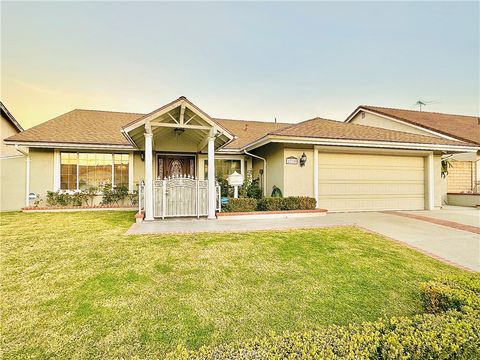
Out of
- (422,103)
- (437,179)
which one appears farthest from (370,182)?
(422,103)

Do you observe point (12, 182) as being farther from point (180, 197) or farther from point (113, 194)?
point (180, 197)

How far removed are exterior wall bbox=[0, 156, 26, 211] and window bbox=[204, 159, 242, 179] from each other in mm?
8351

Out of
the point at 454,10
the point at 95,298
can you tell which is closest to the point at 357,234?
the point at 95,298

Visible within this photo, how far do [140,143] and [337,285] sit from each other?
9704 millimetres

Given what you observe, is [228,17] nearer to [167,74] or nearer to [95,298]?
[167,74]

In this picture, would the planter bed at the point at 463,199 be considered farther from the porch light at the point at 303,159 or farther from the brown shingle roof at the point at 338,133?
the porch light at the point at 303,159

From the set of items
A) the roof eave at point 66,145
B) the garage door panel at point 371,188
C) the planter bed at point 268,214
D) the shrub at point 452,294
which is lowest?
the shrub at point 452,294

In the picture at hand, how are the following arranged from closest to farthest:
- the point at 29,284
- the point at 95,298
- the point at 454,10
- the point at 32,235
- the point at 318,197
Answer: the point at 95,298 → the point at 29,284 → the point at 32,235 → the point at 318,197 → the point at 454,10

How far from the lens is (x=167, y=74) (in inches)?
535

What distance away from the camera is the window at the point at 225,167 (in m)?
12.9

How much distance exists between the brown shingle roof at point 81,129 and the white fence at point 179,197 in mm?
4988

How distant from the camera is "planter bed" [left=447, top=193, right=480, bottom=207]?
40.7ft

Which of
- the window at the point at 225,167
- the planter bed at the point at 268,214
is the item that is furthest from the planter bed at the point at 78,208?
the planter bed at the point at 268,214

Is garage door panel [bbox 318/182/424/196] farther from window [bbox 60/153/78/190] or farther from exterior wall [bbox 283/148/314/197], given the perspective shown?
window [bbox 60/153/78/190]
